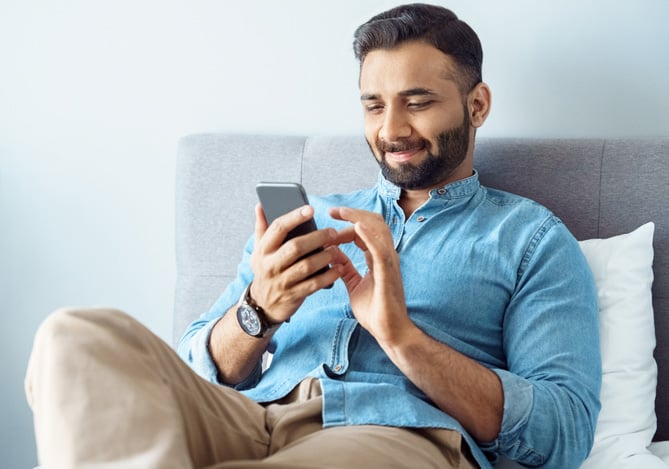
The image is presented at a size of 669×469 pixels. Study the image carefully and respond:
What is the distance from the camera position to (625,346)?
1.62 meters

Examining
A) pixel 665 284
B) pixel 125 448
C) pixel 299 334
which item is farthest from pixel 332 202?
pixel 125 448

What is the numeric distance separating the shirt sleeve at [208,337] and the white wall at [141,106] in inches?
21.0

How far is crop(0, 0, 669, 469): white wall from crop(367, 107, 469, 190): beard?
1.15 feet

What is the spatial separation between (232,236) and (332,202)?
0.32m

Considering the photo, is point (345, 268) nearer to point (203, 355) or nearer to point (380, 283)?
point (380, 283)

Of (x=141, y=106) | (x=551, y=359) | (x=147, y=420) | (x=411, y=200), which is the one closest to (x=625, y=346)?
(x=551, y=359)

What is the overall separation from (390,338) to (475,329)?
23cm

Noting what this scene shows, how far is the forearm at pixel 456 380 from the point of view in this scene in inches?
53.7

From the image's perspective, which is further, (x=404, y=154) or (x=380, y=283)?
(x=404, y=154)

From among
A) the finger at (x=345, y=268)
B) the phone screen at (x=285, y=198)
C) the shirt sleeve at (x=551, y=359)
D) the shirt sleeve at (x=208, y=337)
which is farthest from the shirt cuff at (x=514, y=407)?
the shirt sleeve at (x=208, y=337)

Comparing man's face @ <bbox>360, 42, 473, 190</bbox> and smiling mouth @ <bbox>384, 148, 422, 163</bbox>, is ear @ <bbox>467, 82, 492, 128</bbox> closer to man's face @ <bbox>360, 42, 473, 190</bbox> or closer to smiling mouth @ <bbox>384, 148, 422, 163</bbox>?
man's face @ <bbox>360, 42, 473, 190</bbox>

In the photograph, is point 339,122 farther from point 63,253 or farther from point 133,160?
point 63,253

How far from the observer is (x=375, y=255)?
1.33m

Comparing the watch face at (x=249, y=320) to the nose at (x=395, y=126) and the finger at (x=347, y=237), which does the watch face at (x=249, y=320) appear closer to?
the finger at (x=347, y=237)
